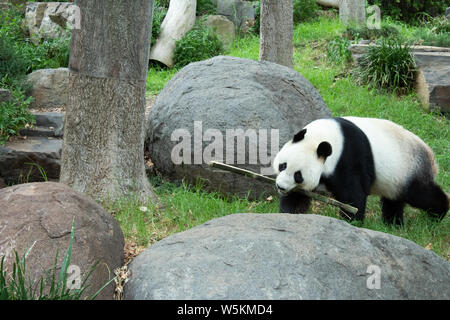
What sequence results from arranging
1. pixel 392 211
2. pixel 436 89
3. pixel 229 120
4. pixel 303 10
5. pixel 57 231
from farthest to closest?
pixel 303 10, pixel 436 89, pixel 229 120, pixel 392 211, pixel 57 231

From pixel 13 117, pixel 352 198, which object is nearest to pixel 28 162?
pixel 13 117

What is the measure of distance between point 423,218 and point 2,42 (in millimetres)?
7425

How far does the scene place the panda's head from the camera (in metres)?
4.01

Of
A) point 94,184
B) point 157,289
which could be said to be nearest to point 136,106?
point 94,184

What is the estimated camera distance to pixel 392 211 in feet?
16.1

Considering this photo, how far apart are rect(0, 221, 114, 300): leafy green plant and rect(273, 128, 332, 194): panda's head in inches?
67.3

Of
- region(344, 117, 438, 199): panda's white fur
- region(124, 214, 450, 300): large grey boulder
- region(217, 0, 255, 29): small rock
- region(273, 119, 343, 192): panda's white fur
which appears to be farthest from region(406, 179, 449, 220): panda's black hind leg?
region(217, 0, 255, 29): small rock

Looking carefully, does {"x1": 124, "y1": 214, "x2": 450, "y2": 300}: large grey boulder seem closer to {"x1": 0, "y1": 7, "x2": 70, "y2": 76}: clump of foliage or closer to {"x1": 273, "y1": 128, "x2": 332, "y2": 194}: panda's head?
{"x1": 273, "y1": 128, "x2": 332, "y2": 194}: panda's head

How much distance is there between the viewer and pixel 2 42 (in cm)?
877

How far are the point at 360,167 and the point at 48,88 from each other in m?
6.14

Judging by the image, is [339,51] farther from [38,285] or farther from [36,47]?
[38,285]

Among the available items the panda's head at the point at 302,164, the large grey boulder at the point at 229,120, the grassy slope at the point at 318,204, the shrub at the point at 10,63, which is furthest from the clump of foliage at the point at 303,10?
the panda's head at the point at 302,164

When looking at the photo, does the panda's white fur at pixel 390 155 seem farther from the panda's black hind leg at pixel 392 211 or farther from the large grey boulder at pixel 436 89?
the large grey boulder at pixel 436 89
